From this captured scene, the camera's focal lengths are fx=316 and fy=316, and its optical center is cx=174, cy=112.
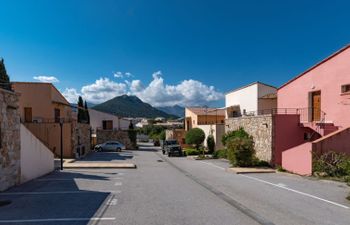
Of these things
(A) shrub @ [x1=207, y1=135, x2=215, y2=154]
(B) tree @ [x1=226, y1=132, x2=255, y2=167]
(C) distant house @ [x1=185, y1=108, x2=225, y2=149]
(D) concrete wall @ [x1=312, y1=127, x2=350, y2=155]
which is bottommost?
(A) shrub @ [x1=207, y1=135, x2=215, y2=154]

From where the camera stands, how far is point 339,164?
1712 centimetres

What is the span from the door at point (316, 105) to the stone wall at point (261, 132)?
3367mm

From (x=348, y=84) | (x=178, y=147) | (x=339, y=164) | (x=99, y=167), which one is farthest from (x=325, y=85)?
(x=178, y=147)

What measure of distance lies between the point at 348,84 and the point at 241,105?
2409 centimetres

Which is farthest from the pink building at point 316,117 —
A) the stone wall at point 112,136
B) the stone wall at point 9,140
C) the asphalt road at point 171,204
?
the stone wall at point 112,136

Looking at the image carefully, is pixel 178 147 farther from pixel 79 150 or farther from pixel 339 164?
pixel 339 164

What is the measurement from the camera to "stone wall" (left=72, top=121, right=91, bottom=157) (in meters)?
32.2

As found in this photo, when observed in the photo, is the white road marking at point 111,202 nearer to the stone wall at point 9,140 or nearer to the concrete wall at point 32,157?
the stone wall at point 9,140

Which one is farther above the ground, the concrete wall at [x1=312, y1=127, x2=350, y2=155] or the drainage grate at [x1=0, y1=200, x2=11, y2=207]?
the concrete wall at [x1=312, y1=127, x2=350, y2=155]

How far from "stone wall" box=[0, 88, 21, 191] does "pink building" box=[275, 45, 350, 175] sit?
49.8 feet

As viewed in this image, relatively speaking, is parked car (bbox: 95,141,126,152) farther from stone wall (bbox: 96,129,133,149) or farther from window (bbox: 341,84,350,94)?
window (bbox: 341,84,350,94)

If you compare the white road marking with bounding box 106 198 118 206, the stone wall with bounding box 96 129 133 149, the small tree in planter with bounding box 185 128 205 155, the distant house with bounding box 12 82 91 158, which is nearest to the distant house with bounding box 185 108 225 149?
the small tree in planter with bounding box 185 128 205 155

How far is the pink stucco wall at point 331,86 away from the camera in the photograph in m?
20.6

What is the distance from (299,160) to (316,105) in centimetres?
642
